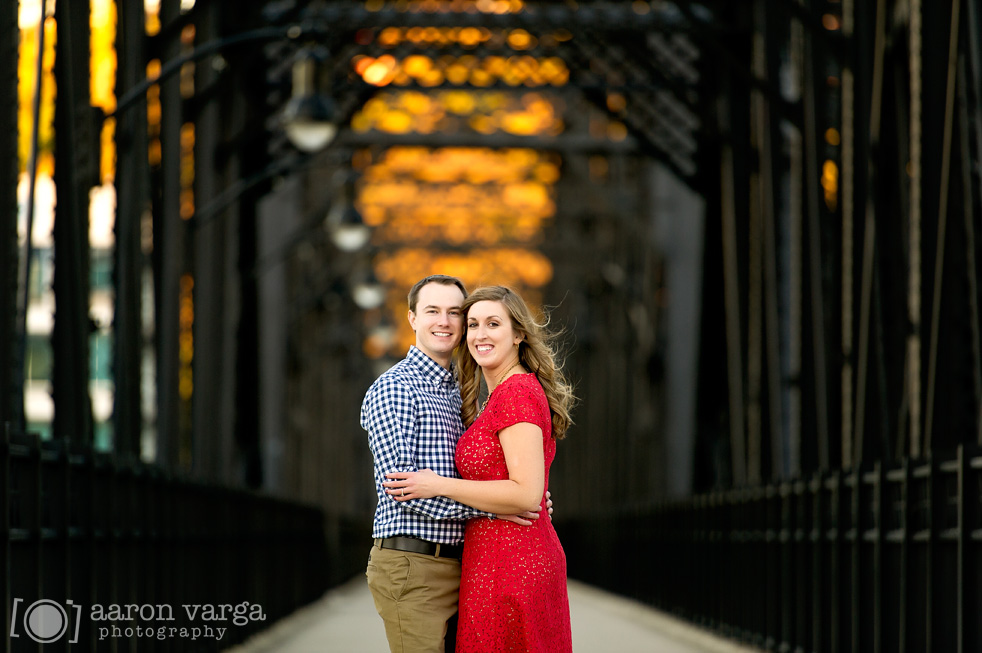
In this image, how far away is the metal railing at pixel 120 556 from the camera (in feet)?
21.8

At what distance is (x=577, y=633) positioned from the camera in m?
15.1

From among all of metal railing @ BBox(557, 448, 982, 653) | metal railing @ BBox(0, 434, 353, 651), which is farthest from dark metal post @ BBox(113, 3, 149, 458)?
metal railing @ BBox(557, 448, 982, 653)

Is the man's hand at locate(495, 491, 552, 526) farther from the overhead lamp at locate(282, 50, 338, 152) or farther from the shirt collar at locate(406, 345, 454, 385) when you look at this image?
the overhead lamp at locate(282, 50, 338, 152)

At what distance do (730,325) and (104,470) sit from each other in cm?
1030

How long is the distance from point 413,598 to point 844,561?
209 inches

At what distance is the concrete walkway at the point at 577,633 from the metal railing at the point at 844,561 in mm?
253

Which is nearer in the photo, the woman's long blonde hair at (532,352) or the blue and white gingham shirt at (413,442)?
the blue and white gingham shirt at (413,442)

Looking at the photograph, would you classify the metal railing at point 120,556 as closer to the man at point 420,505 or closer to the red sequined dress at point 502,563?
the man at point 420,505

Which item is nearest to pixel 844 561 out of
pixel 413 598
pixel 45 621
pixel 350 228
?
pixel 45 621

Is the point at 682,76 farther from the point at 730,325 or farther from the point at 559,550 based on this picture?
the point at 559,550

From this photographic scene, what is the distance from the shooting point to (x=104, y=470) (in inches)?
322

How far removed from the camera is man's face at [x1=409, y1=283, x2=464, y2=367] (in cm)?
507

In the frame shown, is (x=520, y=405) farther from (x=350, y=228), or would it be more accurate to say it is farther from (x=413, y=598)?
(x=350, y=228)

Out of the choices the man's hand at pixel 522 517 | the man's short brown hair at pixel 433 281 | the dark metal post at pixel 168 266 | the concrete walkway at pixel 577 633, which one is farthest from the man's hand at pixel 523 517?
the dark metal post at pixel 168 266
